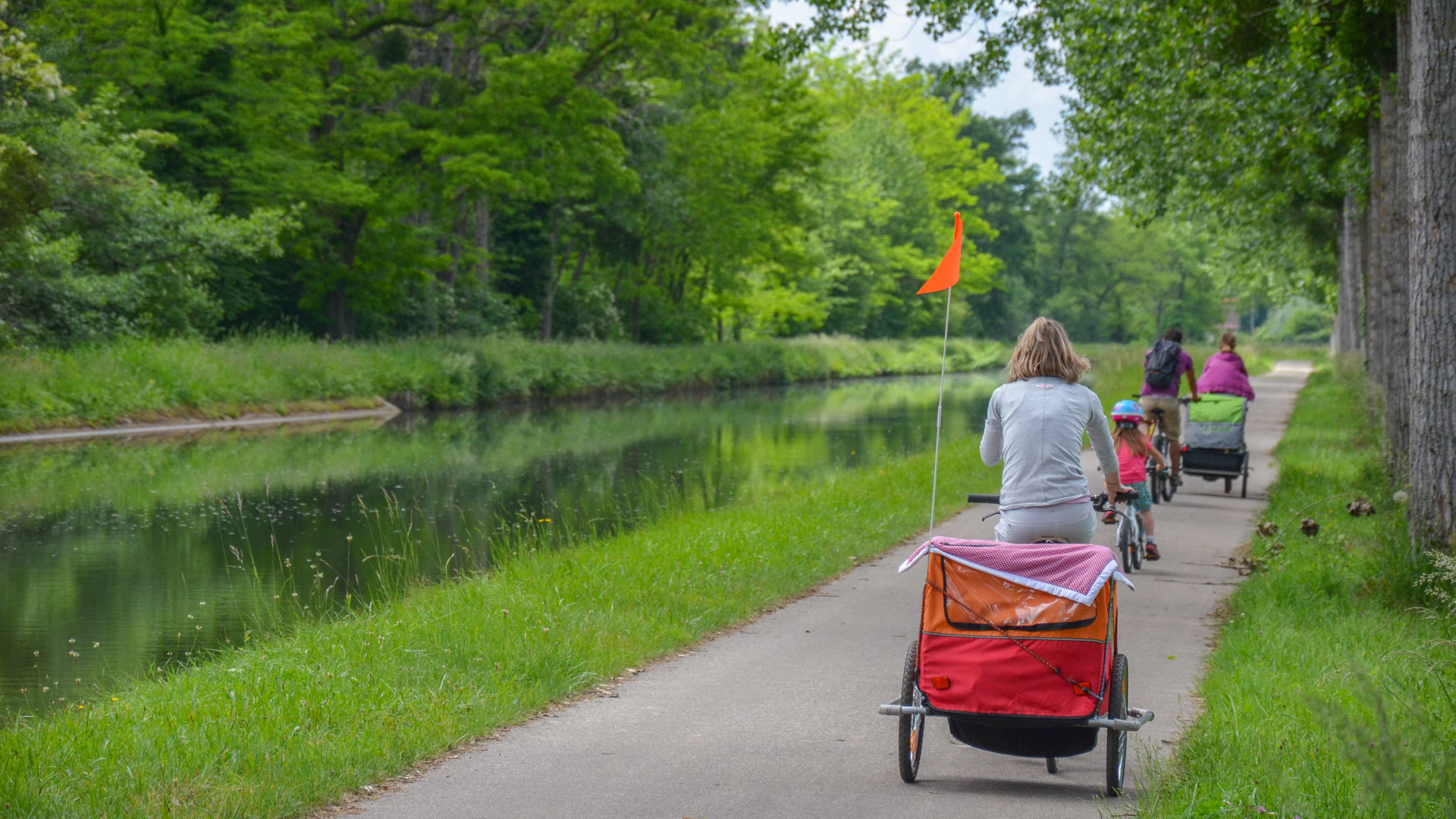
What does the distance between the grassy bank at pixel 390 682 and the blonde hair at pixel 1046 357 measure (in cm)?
285

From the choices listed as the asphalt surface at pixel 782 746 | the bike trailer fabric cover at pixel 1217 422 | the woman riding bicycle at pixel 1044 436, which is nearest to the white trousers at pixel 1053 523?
the woman riding bicycle at pixel 1044 436

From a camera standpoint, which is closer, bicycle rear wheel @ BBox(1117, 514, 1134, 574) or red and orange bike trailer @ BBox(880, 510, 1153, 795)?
red and orange bike trailer @ BBox(880, 510, 1153, 795)

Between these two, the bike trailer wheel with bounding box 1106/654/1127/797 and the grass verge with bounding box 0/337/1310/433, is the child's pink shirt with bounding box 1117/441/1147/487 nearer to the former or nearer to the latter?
the bike trailer wheel with bounding box 1106/654/1127/797

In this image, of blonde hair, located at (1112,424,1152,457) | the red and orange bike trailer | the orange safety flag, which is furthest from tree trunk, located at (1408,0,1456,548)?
the red and orange bike trailer

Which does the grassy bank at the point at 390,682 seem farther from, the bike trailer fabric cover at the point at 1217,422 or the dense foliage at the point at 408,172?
the dense foliage at the point at 408,172

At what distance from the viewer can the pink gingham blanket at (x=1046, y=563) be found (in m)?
5.09

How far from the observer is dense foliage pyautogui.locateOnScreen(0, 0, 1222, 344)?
93.6 ft

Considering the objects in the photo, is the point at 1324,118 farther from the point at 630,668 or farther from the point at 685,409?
the point at 685,409

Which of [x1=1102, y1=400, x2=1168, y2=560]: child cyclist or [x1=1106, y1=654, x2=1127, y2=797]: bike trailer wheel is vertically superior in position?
[x1=1102, y1=400, x2=1168, y2=560]: child cyclist

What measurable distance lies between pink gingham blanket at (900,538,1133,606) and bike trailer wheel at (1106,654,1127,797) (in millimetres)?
408

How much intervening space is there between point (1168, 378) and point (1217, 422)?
1.08 m

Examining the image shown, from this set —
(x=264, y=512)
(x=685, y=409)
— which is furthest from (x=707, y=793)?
(x=685, y=409)

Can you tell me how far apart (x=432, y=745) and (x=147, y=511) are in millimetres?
11320

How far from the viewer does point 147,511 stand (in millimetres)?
15828
